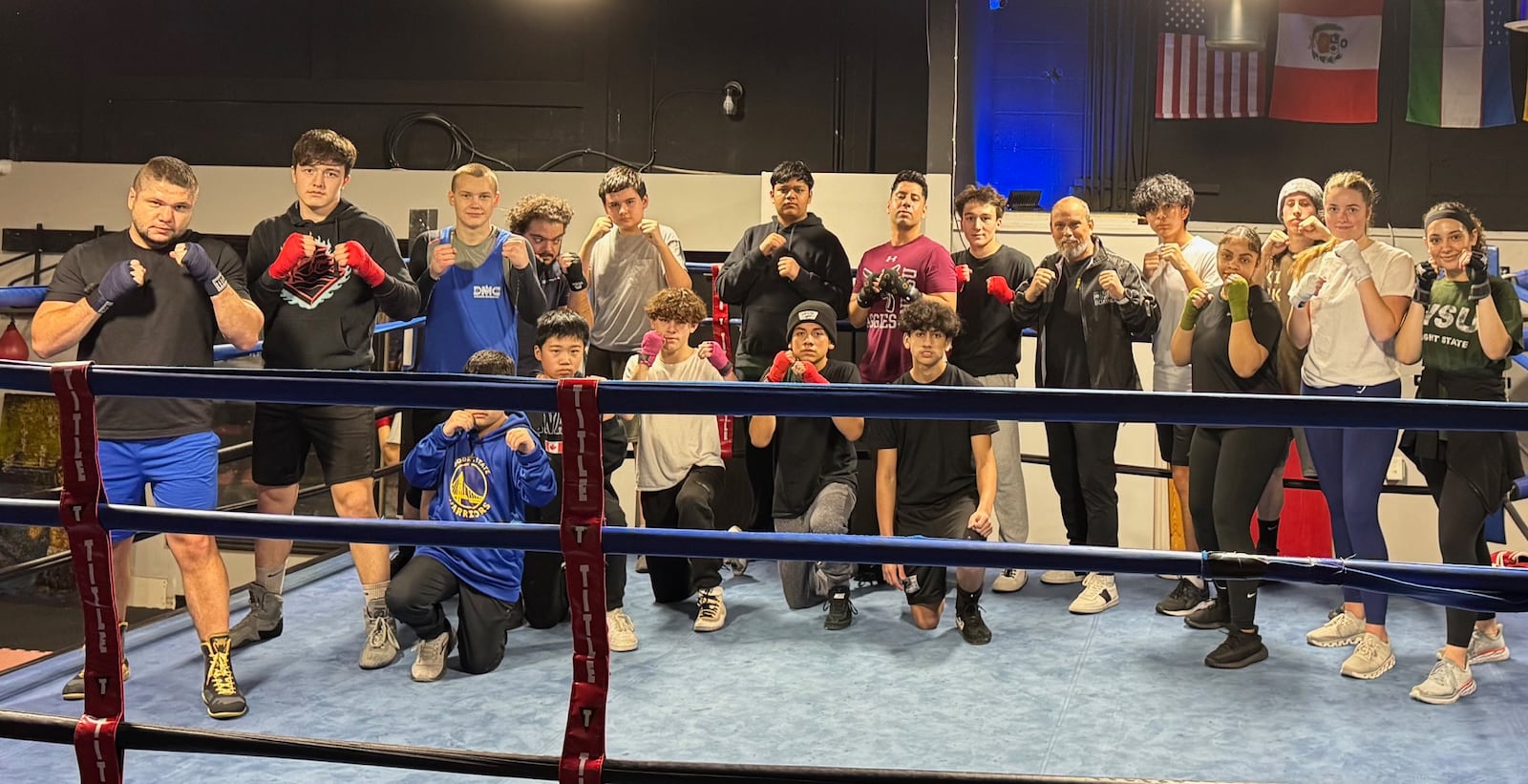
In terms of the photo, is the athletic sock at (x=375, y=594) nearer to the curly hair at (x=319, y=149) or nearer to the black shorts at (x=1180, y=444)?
the curly hair at (x=319, y=149)

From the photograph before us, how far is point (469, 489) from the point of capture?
127 inches

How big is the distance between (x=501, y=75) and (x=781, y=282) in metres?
5.25

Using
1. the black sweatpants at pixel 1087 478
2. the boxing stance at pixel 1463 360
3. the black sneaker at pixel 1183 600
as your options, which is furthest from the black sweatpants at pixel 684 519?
the boxing stance at pixel 1463 360

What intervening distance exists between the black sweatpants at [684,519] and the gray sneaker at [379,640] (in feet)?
2.29

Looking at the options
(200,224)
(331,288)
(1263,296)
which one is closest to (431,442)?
(331,288)

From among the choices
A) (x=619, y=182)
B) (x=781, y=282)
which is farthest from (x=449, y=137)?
(x=781, y=282)

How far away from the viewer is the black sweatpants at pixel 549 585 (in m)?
3.40

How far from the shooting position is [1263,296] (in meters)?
3.40

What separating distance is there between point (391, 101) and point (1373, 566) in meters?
8.08

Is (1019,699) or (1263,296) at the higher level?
(1263,296)

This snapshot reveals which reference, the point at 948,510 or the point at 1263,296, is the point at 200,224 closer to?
the point at 948,510

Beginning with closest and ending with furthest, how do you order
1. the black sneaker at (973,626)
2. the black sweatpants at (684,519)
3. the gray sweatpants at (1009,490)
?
the black sneaker at (973,626) → the black sweatpants at (684,519) → the gray sweatpants at (1009,490)

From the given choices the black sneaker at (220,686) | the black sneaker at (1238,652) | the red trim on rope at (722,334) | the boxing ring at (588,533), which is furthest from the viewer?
the red trim on rope at (722,334)

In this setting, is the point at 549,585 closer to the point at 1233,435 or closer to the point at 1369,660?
the point at 1233,435
